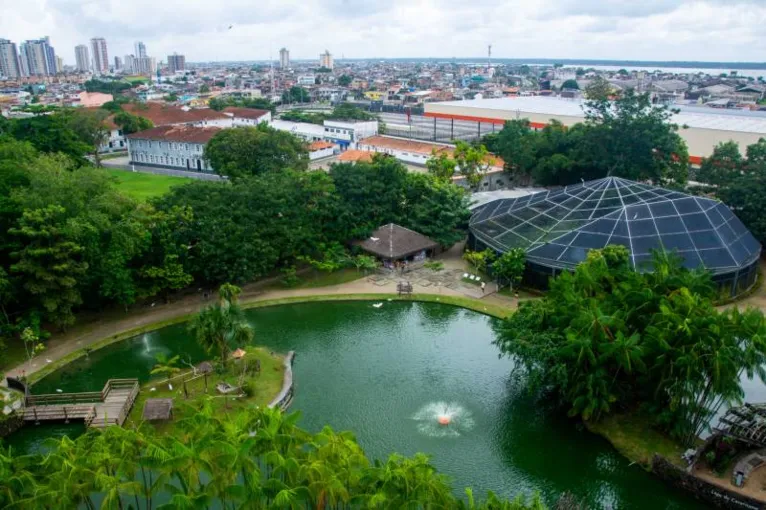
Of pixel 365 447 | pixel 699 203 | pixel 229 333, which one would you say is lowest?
pixel 365 447

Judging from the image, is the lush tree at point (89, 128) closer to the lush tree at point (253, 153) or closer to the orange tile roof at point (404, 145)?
the lush tree at point (253, 153)

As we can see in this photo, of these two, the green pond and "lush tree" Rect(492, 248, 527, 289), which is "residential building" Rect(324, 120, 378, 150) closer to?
"lush tree" Rect(492, 248, 527, 289)

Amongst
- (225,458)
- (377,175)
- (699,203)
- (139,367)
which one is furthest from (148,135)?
(225,458)

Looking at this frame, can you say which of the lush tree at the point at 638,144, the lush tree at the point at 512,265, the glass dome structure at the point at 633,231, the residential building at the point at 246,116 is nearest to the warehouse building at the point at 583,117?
the lush tree at the point at 638,144

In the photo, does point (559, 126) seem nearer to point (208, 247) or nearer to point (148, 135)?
point (208, 247)

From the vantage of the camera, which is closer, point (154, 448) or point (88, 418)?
point (154, 448)

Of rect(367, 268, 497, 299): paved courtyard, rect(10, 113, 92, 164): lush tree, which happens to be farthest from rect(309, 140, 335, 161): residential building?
rect(367, 268, 497, 299): paved courtyard
